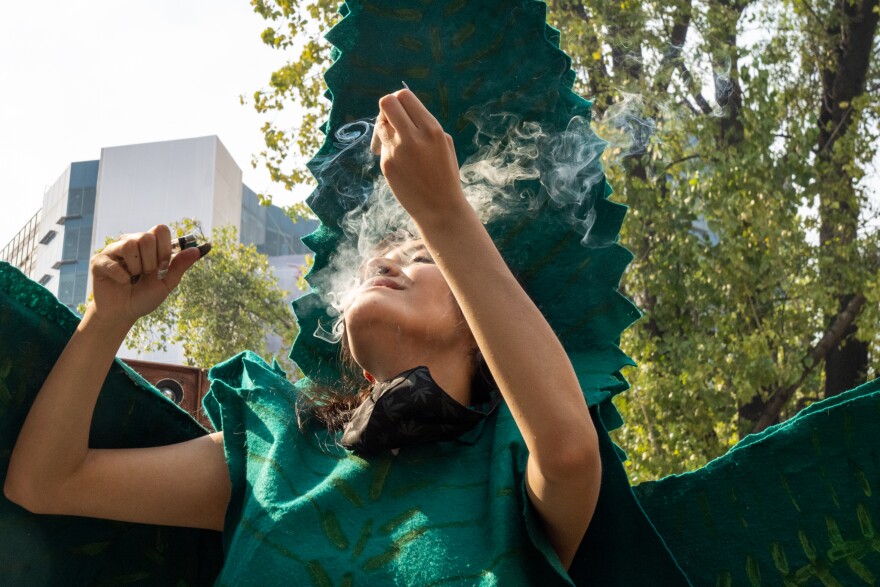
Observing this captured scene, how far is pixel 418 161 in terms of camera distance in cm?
149

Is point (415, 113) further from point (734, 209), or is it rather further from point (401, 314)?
point (734, 209)

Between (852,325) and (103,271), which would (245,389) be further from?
(852,325)

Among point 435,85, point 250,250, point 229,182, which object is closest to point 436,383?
point 435,85

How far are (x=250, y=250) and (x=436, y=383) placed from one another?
12643 mm

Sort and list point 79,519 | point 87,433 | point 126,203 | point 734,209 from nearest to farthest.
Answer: point 87,433 < point 79,519 < point 734,209 < point 126,203

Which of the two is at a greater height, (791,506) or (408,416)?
(408,416)

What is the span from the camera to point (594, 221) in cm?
214

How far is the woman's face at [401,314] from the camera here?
184 centimetres

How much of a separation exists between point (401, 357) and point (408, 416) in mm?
151

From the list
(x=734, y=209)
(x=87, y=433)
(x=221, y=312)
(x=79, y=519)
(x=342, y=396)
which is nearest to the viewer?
(x=87, y=433)

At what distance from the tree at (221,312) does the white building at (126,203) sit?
18.2 m

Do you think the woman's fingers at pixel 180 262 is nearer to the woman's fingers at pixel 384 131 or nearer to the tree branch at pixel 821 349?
the woman's fingers at pixel 384 131

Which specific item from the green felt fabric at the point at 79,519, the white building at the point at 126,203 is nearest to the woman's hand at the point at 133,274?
the green felt fabric at the point at 79,519

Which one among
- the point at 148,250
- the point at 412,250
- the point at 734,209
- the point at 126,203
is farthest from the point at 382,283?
the point at 126,203
